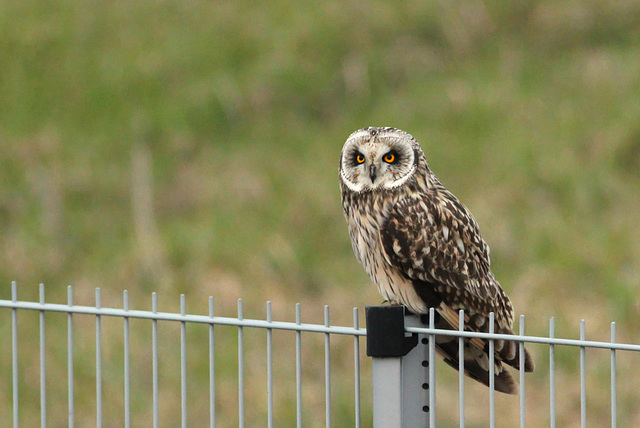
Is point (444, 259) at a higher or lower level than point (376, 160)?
lower

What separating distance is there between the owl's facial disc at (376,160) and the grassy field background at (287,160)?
3.74 m

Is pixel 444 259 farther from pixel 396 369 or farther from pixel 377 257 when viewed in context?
pixel 396 369

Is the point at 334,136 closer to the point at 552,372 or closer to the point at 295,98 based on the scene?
the point at 295,98

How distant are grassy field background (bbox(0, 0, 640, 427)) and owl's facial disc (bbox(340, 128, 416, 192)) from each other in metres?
3.74

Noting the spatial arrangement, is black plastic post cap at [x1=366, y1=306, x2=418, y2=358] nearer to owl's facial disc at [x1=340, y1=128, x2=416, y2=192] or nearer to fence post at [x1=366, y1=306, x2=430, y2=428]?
fence post at [x1=366, y1=306, x2=430, y2=428]

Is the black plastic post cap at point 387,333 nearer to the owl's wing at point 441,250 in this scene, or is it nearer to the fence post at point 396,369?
the fence post at point 396,369

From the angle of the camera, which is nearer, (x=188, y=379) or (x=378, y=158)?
(x=378, y=158)

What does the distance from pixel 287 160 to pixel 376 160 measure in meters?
7.08

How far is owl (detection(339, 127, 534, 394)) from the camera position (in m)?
3.64

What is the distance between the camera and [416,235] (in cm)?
369

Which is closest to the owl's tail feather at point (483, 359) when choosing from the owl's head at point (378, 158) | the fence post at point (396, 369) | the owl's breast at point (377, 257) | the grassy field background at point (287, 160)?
the fence post at point (396, 369)

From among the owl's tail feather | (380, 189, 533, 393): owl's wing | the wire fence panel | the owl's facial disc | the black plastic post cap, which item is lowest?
the wire fence panel

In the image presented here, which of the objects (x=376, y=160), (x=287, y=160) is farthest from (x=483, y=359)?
(x=287, y=160)

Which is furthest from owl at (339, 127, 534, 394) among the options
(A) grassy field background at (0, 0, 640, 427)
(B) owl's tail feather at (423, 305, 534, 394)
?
(A) grassy field background at (0, 0, 640, 427)
